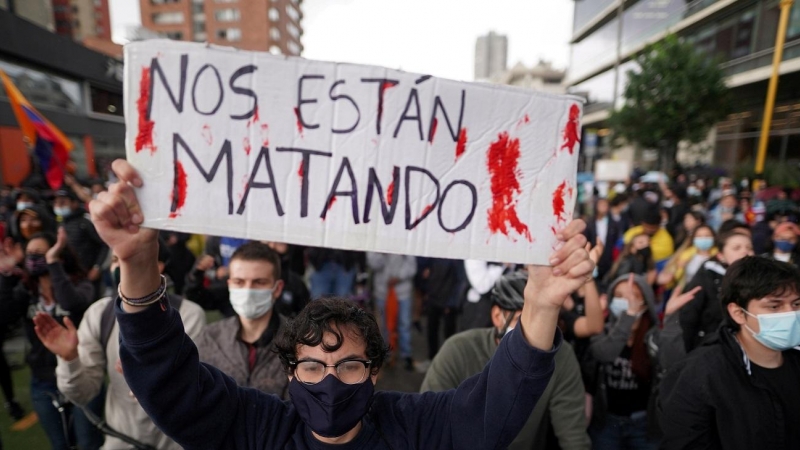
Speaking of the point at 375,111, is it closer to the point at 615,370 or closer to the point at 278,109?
the point at 278,109

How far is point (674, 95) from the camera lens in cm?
1756

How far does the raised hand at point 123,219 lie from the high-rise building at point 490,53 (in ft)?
530

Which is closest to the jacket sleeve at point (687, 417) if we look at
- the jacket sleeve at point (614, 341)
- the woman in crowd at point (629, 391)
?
the jacket sleeve at point (614, 341)

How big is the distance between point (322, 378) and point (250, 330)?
1.06 metres

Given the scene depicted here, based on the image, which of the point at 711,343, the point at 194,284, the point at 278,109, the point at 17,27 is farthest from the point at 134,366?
the point at 17,27

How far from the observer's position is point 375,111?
1207mm

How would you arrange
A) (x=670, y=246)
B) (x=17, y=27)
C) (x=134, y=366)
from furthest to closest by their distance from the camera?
(x=17, y=27)
(x=670, y=246)
(x=134, y=366)

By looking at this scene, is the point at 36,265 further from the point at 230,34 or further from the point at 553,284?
the point at 230,34

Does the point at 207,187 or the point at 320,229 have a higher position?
the point at 207,187

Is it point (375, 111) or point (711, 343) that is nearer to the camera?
point (375, 111)

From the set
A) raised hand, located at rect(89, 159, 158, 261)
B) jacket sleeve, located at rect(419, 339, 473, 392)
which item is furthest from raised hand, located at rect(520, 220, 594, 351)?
raised hand, located at rect(89, 159, 158, 261)

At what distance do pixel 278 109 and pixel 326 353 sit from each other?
737 millimetres

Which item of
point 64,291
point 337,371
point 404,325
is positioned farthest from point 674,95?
point 64,291

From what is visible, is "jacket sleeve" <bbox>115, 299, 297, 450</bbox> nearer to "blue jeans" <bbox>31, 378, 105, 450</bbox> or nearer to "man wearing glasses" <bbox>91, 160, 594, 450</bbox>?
"man wearing glasses" <bbox>91, 160, 594, 450</bbox>
